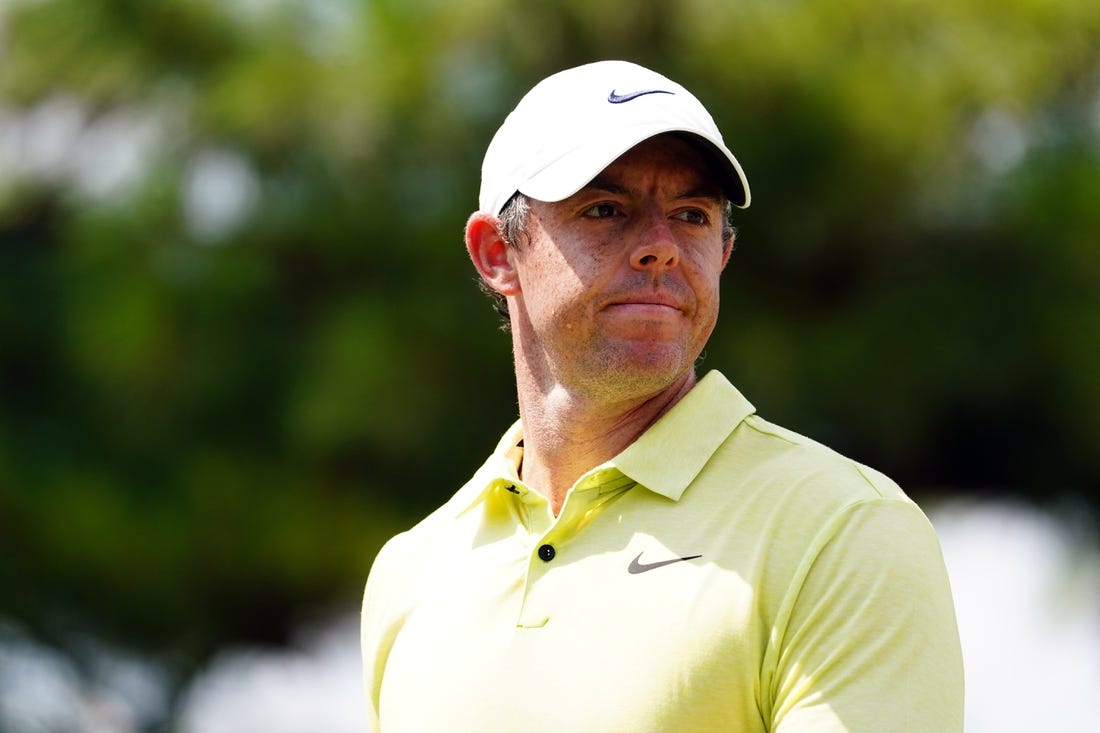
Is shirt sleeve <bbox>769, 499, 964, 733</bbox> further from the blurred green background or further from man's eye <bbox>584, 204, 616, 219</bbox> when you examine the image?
the blurred green background

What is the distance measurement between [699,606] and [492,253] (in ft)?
1.55

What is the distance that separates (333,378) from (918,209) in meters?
1.84

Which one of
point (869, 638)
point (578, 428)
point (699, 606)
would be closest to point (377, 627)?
point (578, 428)

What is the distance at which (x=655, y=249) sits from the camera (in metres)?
1.33

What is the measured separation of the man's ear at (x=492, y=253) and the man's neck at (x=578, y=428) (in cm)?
11

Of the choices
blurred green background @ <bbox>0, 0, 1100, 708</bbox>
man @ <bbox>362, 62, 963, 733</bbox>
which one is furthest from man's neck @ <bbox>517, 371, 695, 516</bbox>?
blurred green background @ <bbox>0, 0, 1100, 708</bbox>

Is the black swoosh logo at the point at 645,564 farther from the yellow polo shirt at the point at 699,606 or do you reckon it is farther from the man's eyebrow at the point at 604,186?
the man's eyebrow at the point at 604,186

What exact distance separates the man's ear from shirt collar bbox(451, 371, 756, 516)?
0.22 meters

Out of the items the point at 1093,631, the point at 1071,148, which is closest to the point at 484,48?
the point at 1071,148

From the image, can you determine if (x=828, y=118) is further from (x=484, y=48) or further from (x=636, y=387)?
(x=636, y=387)

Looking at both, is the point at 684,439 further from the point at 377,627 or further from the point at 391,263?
the point at 391,263

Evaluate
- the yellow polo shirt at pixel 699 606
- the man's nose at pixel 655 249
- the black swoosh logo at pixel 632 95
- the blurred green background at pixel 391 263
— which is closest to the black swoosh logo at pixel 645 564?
the yellow polo shirt at pixel 699 606

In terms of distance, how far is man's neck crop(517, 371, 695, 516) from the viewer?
1.39 m

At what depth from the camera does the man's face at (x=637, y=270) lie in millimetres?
1337
